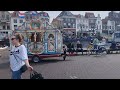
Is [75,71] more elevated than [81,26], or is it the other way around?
[81,26]

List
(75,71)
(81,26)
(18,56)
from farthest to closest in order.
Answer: (81,26), (75,71), (18,56)

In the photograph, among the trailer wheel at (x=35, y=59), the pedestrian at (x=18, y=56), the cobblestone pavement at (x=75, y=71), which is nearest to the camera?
the pedestrian at (x=18, y=56)

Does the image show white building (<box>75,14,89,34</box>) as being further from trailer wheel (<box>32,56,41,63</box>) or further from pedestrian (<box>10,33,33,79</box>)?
pedestrian (<box>10,33,33,79</box>)

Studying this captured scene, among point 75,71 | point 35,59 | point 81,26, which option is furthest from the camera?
point 81,26

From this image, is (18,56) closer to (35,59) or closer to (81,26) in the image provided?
(35,59)

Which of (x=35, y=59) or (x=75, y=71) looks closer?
(x=75, y=71)

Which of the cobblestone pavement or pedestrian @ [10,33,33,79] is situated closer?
pedestrian @ [10,33,33,79]

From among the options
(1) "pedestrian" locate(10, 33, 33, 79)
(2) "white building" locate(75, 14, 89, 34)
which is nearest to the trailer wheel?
(1) "pedestrian" locate(10, 33, 33, 79)

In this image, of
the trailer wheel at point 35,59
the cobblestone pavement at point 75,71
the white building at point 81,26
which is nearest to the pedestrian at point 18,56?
the cobblestone pavement at point 75,71

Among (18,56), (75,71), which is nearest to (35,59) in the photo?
(75,71)

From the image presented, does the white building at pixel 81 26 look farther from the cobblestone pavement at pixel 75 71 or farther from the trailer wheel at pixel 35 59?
the cobblestone pavement at pixel 75 71
